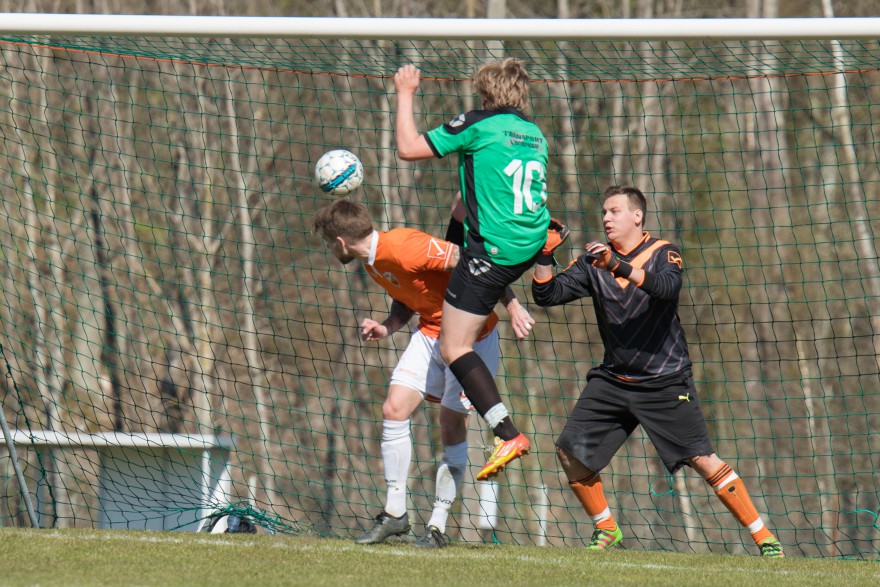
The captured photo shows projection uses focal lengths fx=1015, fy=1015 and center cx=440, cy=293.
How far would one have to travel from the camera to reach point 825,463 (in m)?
14.6

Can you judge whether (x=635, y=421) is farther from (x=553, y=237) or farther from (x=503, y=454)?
(x=503, y=454)

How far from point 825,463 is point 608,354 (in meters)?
10.7

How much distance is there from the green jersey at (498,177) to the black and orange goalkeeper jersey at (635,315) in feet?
2.11

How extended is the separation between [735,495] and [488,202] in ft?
6.68

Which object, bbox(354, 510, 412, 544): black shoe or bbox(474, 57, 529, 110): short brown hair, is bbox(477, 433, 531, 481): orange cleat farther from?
bbox(474, 57, 529, 110): short brown hair

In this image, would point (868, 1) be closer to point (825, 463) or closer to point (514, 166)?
point (825, 463)

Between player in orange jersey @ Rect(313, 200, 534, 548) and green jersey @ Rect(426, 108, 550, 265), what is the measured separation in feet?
0.84

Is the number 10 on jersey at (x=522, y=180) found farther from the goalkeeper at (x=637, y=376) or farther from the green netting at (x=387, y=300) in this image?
the green netting at (x=387, y=300)

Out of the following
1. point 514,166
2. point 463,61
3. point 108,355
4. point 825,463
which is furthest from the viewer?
point 108,355

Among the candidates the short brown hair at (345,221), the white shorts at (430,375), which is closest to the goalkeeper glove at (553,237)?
the white shorts at (430,375)

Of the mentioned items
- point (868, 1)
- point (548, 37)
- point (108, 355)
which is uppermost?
point (868, 1)

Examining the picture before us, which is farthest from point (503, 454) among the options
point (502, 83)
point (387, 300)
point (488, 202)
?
point (387, 300)

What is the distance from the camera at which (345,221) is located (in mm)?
4719

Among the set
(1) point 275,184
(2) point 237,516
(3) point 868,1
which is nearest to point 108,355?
(1) point 275,184
